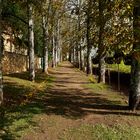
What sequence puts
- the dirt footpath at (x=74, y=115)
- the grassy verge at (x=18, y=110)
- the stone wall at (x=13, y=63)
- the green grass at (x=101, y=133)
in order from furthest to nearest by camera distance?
the stone wall at (x=13, y=63) < the dirt footpath at (x=74, y=115) < the grassy verge at (x=18, y=110) < the green grass at (x=101, y=133)

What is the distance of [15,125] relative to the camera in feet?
47.0

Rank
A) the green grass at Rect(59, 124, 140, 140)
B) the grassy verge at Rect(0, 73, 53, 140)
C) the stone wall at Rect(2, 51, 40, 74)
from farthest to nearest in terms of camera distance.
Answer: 1. the stone wall at Rect(2, 51, 40, 74)
2. the grassy verge at Rect(0, 73, 53, 140)
3. the green grass at Rect(59, 124, 140, 140)

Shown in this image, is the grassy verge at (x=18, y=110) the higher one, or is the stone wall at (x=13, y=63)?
the stone wall at (x=13, y=63)

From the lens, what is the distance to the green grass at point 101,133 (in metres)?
13.5

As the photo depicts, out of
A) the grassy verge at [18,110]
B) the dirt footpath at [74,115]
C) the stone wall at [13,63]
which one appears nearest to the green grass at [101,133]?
the dirt footpath at [74,115]

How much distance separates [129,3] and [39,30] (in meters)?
43.9

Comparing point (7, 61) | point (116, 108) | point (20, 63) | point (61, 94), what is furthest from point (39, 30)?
point (116, 108)

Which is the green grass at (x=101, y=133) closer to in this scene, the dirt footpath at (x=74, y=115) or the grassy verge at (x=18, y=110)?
the dirt footpath at (x=74, y=115)

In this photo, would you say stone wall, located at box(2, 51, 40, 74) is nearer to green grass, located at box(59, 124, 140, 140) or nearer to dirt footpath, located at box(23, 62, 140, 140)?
dirt footpath, located at box(23, 62, 140, 140)

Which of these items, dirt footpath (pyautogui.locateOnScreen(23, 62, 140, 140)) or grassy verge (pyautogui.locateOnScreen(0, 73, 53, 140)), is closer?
grassy verge (pyautogui.locateOnScreen(0, 73, 53, 140))

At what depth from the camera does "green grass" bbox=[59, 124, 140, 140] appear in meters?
13.5

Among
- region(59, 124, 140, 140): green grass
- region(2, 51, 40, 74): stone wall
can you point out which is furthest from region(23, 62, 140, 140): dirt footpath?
region(2, 51, 40, 74): stone wall

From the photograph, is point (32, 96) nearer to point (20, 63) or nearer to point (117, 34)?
point (117, 34)

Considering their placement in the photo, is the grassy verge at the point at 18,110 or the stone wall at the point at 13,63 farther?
the stone wall at the point at 13,63
